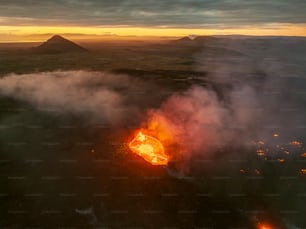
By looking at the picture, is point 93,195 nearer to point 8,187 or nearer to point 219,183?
point 8,187

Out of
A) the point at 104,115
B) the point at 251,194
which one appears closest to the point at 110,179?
the point at 251,194

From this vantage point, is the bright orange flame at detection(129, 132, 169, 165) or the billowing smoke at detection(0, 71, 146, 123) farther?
the billowing smoke at detection(0, 71, 146, 123)

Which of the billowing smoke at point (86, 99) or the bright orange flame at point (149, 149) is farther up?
the billowing smoke at point (86, 99)

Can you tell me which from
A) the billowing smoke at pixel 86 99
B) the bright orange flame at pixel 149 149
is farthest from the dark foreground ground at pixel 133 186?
the billowing smoke at pixel 86 99

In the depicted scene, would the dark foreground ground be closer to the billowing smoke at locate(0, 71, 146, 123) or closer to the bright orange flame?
the bright orange flame

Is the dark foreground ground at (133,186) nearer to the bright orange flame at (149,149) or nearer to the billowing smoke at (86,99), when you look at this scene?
the bright orange flame at (149,149)

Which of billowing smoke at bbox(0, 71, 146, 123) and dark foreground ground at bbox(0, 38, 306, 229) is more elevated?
billowing smoke at bbox(0, 71, 146, 123)

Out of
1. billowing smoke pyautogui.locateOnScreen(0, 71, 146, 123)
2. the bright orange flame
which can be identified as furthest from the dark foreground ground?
billowing smoke pyautogui.locateOnScreen(0, 71, 146, 123)

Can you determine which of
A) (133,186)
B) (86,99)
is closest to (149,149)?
(133,186)
